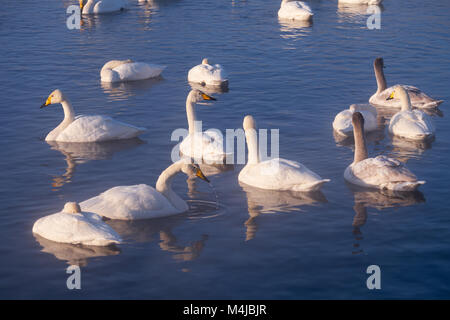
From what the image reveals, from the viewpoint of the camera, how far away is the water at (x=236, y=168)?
39.7 feet

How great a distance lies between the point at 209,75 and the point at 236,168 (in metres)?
7.77

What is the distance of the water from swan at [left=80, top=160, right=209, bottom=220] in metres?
0.19

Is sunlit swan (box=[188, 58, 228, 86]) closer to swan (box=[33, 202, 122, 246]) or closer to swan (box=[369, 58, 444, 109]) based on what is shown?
swan (box=[369, 58, 444, 109])

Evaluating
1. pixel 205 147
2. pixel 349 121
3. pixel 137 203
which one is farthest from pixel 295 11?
pixel 137 203

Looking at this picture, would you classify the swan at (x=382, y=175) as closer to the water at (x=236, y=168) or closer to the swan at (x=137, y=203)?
the water at (x=236, y=168)

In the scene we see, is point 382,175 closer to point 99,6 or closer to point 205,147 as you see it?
point 205,147

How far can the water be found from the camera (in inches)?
476

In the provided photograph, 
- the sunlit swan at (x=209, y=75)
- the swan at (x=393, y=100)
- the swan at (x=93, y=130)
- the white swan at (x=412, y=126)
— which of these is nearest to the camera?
the white swan at (x=412, y=126)

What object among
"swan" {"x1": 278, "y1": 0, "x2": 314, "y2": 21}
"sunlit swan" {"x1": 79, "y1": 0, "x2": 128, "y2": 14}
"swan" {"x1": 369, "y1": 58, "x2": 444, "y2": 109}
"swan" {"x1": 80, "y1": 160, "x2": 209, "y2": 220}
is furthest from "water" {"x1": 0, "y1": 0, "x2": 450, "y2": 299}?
"sunlit swan" {"x1": 79, "y1": 0, "x2": 128, "y2": 14}

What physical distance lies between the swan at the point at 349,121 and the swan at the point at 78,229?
8.49 meters

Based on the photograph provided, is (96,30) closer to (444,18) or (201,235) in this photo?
(444,18)

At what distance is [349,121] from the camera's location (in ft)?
64.4

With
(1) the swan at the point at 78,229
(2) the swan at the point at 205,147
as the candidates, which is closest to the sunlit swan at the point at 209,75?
(2) the swan at the point at 205,147
